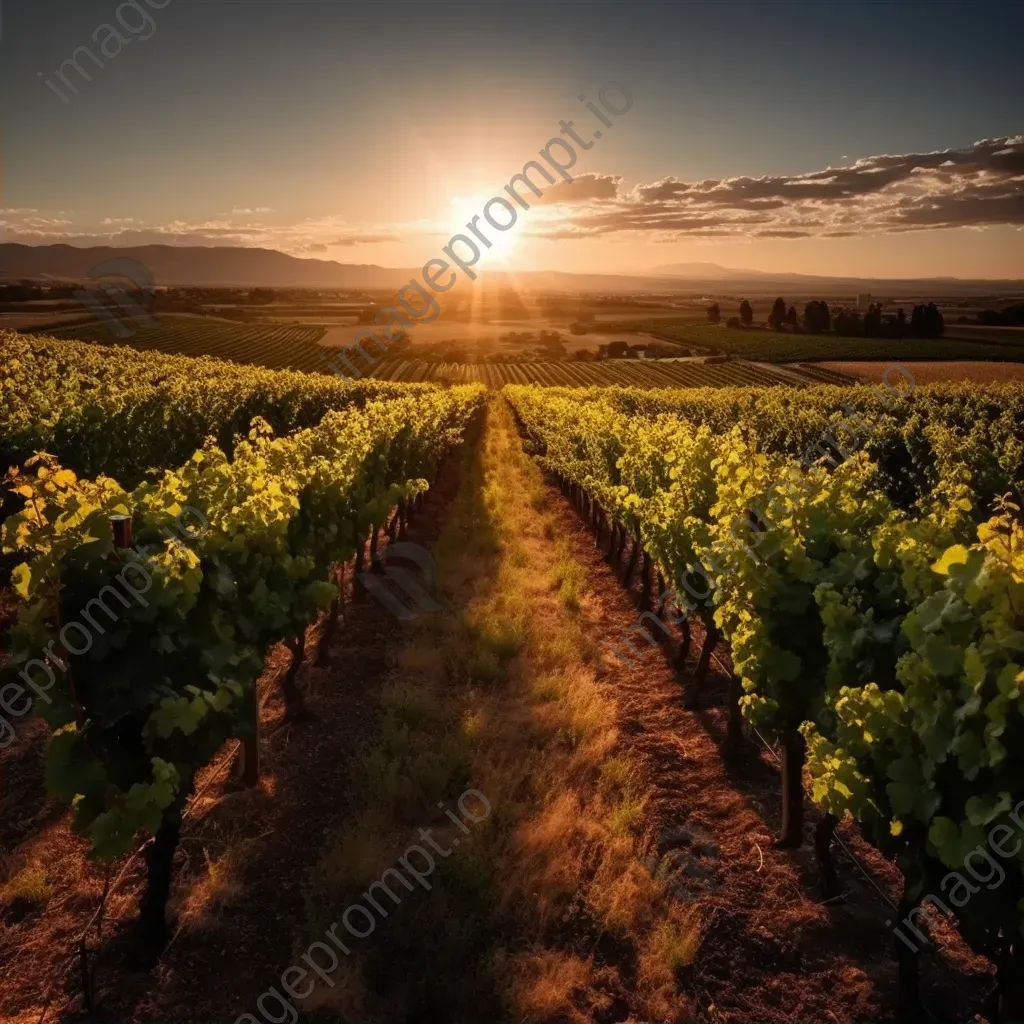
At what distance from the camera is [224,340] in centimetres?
9388

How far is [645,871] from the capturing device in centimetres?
688

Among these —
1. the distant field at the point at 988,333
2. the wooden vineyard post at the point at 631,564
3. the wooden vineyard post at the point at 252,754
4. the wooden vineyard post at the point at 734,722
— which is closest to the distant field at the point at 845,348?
the distant field at the point at 988,333

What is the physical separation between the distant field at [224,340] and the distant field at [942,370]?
57956mm

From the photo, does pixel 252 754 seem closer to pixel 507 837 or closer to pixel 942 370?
pixel 507 837

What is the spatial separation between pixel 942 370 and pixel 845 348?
85.5 ft

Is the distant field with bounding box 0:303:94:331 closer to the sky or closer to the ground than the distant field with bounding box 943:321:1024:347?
closer to the sky

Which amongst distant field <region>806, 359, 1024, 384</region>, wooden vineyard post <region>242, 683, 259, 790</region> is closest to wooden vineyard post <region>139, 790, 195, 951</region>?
wooden vineyard post <region>242, 683, 259, 790</region>

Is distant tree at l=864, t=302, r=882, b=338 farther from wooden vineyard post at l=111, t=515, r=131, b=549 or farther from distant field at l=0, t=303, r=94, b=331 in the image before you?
wooden vineyard post at l=111, t=515, r=131, b=549

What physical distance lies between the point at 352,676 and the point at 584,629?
438 centimetres

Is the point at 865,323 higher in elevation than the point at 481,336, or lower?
lower

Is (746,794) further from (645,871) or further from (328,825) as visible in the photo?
(328,825)

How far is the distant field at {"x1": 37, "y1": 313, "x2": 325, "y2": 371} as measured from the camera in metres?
83.9

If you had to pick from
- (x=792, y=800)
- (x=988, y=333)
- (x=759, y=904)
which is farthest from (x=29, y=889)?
(x=988, y=333)

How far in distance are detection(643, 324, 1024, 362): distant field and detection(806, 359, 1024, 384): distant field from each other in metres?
4.73
